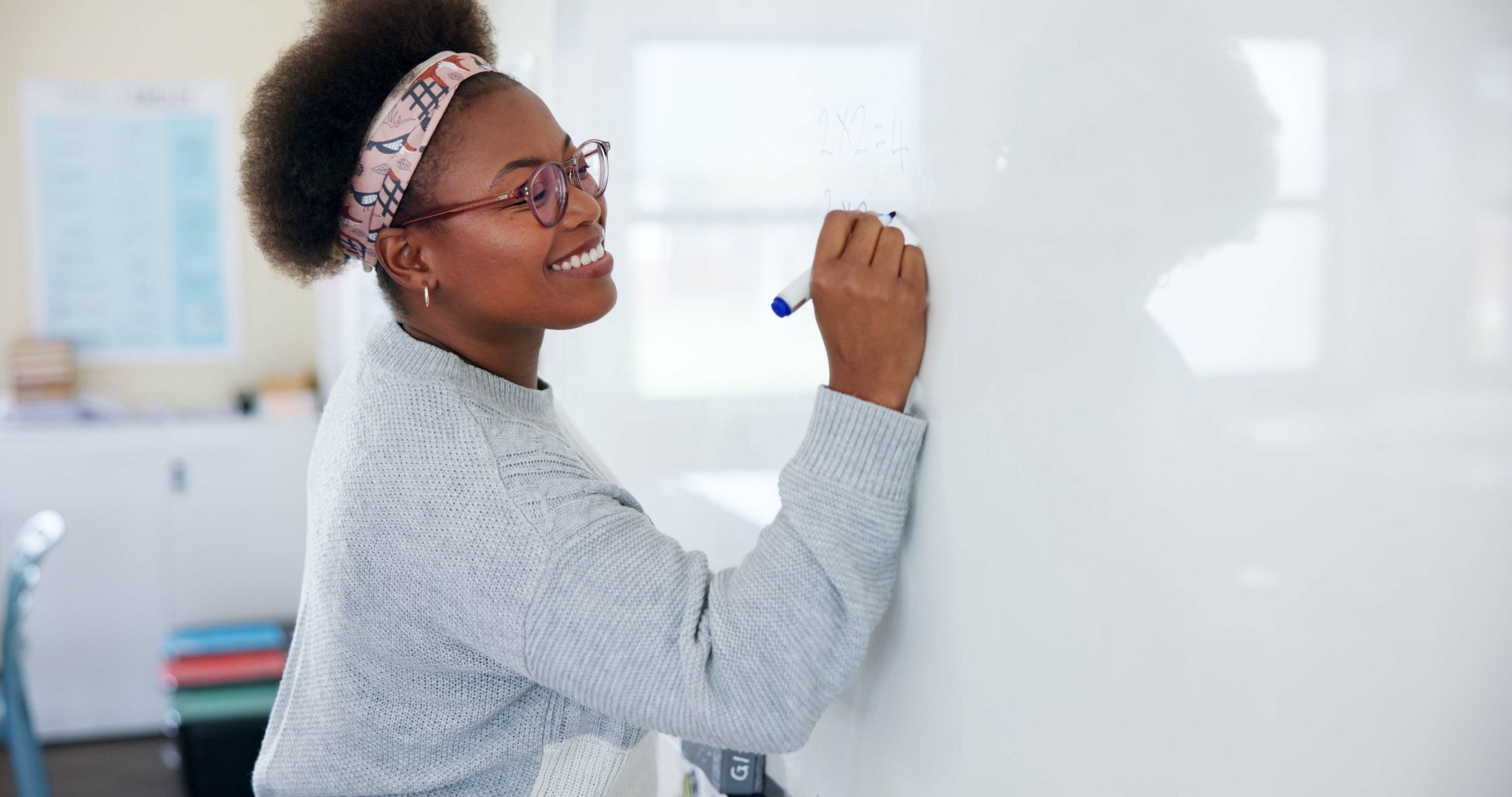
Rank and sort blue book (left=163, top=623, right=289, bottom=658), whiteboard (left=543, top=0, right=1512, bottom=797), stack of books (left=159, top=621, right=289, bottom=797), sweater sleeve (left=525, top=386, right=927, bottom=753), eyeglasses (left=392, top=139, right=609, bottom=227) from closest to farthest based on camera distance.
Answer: whiteboard (left=543, top=0, right=1512, bottom=797) < sweater sleeve (left=525, top=386, right=927, bottom=753) < eyeglasses (left=392, top=139, right=609, bottom=227) < stack of books (left=159, top=621, right=289, bottom=797) < blue book (left=163, top=623, right=289, bottom=658)

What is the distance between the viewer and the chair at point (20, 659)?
2475 mm

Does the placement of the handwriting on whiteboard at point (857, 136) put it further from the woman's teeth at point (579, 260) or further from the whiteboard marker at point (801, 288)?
the woman's teeth at point (579, 260)

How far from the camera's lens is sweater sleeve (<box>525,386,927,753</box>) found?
2.52 feet

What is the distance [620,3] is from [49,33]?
3233 mm

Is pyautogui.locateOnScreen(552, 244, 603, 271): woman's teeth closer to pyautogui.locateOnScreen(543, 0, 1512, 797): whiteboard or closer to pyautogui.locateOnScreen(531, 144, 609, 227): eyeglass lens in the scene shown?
pyautogui.locateOnScreen(531, 144, 609, 227): eyeglass lens

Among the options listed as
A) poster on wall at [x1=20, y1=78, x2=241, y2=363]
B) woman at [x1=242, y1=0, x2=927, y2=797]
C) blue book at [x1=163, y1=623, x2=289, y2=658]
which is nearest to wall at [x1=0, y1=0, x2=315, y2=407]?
poster on wall at [x1=20, y1=78, x2=241, y2=363]

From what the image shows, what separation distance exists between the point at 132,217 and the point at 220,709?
1.89m

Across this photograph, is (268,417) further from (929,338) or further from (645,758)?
(929,338)

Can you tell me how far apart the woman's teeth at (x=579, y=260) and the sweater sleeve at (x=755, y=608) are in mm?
259

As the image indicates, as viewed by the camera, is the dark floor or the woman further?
the dark floor

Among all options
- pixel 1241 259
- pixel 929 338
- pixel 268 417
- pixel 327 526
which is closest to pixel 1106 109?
pixel 1241 259

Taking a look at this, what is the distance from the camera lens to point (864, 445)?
79cm

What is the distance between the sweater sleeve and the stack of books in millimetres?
2396

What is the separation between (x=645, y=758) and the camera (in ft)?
3.65
